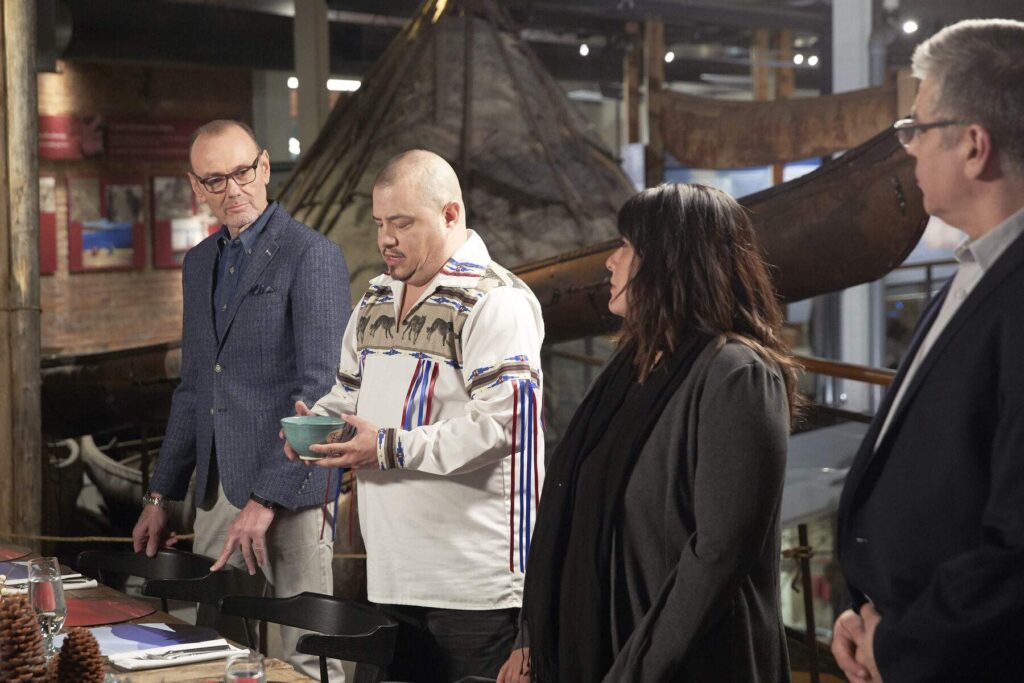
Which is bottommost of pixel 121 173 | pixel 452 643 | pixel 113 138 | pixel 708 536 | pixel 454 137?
pixel 452 643

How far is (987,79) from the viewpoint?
4.86 feet

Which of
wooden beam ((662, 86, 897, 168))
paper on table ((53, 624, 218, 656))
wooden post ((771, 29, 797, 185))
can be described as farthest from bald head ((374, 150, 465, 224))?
wooden post ((771, 29, 797, 185))

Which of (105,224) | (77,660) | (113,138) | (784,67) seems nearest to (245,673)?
(77,660)

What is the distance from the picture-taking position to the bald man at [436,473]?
242 cm

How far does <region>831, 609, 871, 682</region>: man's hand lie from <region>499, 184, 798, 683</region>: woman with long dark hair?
0.65 feet

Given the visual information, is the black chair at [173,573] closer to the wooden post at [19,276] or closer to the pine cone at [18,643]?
the pine cone at [18,643]

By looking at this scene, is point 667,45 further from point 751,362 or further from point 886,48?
point 751,362

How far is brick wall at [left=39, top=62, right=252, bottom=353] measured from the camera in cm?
901

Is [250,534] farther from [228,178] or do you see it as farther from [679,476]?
[679,476]

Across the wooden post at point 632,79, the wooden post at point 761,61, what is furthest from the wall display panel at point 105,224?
the wooden post at point 761,61

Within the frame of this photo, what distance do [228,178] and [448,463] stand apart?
104 cm

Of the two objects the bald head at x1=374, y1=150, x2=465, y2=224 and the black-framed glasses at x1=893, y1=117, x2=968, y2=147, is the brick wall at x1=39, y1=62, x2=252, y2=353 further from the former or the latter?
Answer: the black-framed glasses at x1=893, y1=117, x2=968, y2=147

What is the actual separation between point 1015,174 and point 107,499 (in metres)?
5.97

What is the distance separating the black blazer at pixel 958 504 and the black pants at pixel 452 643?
42.1 inches
